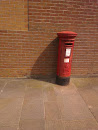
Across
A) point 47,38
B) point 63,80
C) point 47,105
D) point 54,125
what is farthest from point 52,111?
point 47,38

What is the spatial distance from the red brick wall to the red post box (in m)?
0.51

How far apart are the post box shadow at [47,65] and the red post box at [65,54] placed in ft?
1.50

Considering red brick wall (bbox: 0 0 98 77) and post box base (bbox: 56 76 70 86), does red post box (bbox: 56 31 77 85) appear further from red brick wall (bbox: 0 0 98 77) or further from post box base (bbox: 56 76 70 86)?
red brick wall (bbox: 0 0 98 77)

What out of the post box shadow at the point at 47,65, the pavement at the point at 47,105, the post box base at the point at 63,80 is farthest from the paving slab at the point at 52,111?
the post box shadow at the point at 47,65

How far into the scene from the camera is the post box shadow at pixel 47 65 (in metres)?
3.84

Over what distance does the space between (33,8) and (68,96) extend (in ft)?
9.10

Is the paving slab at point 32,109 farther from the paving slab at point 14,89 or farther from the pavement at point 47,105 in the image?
the paving slab at point 14,89

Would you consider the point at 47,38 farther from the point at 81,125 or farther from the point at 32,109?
the point at 81,125

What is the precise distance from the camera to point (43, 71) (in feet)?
13.2

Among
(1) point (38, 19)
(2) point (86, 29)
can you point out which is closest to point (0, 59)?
(1) point (38, 19)

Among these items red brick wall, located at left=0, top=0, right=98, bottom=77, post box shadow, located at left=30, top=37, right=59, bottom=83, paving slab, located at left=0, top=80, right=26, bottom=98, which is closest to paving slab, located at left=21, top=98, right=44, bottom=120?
paving slab, located at left=0, top=80, right=26, bottom=98

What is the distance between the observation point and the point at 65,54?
333 cm

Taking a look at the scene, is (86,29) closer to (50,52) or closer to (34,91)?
(50,52)

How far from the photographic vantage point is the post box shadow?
3843 mm
